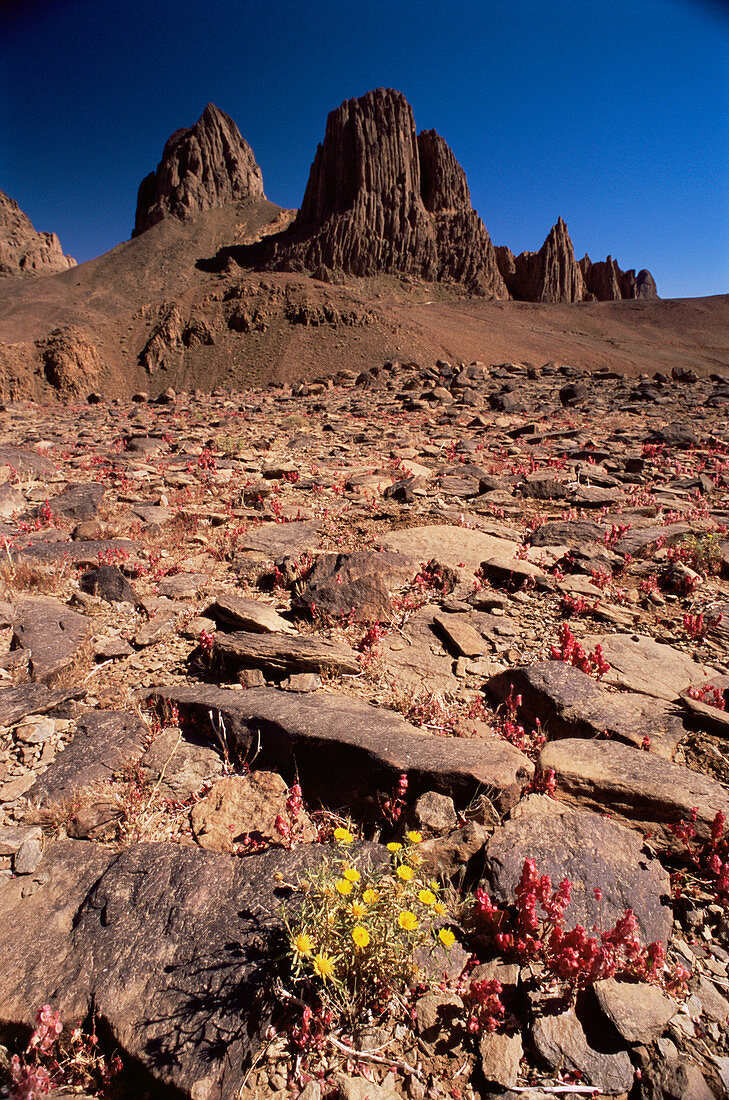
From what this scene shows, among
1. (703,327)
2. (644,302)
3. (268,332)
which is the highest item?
(644,302)

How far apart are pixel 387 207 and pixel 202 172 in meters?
49.3

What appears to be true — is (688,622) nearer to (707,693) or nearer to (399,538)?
(707,693)

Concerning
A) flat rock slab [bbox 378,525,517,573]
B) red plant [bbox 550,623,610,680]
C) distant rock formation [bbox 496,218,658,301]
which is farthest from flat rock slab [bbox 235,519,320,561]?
distant rock formation [bbox 496,218,658,301]

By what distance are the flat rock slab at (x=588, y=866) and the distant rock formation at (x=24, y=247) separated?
413 ft

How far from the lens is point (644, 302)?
7331 centimetres

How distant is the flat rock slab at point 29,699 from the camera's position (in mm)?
3469

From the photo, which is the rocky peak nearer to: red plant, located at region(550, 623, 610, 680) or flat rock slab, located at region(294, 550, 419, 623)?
flat rock slab, located at region(294, 550, 419, 623)

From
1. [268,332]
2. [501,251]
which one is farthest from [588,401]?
[501,251]

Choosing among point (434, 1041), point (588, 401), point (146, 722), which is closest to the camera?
point (434, 1041)

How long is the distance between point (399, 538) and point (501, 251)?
307ft

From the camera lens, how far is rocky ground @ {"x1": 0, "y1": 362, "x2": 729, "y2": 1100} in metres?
1.94

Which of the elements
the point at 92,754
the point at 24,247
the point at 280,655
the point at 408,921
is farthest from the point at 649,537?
the point at 24,247

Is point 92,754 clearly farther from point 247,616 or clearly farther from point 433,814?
point 433,814

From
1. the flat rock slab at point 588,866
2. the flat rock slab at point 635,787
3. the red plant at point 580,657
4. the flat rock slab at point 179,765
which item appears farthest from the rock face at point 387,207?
the flat rock slab at point 588,866
